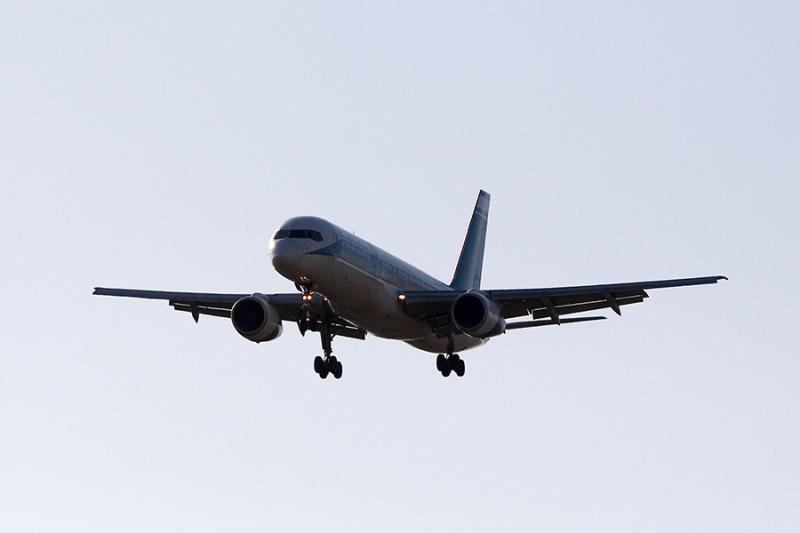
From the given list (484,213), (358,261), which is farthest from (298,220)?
(484,213)

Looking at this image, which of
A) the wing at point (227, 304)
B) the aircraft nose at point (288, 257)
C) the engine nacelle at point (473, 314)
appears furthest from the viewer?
the wing at point (227, 304)

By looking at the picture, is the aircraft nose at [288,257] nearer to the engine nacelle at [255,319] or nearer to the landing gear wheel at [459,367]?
the engine nacelle at [255,319]

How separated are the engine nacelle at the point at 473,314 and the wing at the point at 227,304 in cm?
393

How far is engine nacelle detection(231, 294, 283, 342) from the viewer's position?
178 ft

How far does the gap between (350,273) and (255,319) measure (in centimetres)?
547

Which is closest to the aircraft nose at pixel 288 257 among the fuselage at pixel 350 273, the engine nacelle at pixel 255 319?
the fuselage at pixel 350 273

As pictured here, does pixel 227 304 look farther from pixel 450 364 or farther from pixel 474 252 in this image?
pixel 474 252

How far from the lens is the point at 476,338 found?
186ft

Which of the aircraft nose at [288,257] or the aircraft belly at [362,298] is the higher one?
the aircraft nose at [288,257]

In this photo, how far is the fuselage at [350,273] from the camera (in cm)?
4934

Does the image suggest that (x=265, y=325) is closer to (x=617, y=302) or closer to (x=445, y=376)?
(x=445, y=376)

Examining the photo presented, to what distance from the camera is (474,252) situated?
67625 mm

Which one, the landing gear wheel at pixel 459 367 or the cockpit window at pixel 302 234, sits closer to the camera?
the cockpit window at pixel 302 234

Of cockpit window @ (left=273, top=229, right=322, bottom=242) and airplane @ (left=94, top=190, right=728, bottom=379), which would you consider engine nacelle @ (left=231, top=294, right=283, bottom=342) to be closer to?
airplane @ (left=94, top=190, right=728, bottom=379)
